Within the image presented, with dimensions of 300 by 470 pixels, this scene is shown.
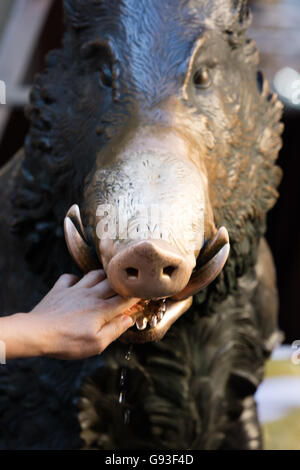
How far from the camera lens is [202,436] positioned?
112 cm

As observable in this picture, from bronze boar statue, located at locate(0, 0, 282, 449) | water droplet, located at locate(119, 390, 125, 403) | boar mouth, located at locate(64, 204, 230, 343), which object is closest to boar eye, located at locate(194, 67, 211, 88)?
bronze boar statue, located at locate(0, 0, 282, 449)

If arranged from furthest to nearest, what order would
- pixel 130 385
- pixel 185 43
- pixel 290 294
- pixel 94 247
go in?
pixel 290 294
pixel 130 385
pixel 185 43
pixel 94 247

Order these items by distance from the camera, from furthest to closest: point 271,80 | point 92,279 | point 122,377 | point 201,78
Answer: point 271,80 < point 122,377 < point 201,78 < point 92,279

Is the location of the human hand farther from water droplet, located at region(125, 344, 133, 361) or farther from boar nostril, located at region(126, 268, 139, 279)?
water droplet, located at region(125, 344, 133, 361)

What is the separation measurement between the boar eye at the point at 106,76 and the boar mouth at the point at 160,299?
201mm

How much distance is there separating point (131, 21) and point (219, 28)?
113 millimetres

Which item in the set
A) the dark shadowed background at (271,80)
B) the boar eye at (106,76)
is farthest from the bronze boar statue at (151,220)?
the dark shadowed background at (271,80)

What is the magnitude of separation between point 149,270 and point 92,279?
12 centimetres

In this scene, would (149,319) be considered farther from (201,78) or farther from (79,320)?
(201,78)

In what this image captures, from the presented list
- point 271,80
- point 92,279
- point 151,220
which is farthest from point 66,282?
point 271,80

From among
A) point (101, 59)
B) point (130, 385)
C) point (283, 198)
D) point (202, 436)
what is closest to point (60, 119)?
point (101, 59)

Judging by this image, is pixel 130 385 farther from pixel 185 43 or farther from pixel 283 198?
pixel 283 198

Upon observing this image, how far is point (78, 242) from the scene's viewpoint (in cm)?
78

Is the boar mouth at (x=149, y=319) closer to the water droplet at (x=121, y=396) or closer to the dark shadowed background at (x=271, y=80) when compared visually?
the water droplet at (x=121, y=396)
